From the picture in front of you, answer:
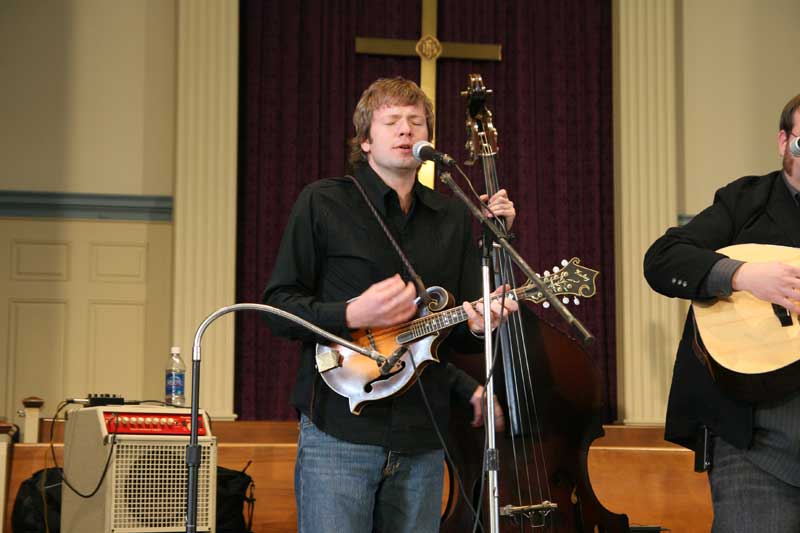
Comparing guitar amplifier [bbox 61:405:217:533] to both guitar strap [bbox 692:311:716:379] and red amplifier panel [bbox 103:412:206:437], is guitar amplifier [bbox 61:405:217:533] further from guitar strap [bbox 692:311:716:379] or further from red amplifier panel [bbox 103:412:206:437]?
guitar strap [bbox 692:311:716:379]

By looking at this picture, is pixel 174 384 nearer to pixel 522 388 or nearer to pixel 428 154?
pixel 522 388

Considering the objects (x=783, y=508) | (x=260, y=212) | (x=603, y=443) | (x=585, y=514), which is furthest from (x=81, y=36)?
(x=783, y=508)

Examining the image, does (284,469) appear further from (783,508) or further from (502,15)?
(502,15)

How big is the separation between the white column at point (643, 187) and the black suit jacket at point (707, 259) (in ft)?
11.4

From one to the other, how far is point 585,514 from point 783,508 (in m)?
0.96

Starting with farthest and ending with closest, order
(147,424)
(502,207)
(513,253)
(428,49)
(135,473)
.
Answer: (428,49) < (147,424) < (135,473) < (502,207) < (513,253)

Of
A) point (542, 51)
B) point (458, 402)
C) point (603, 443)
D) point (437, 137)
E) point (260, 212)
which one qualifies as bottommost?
point (603, 443)

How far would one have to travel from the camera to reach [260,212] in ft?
20.6

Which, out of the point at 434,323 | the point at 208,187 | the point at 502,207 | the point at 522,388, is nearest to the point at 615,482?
the point at 522,388

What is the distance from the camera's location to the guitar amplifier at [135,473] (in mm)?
3541

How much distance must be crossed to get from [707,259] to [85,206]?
14.8 feet

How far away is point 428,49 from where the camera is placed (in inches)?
249

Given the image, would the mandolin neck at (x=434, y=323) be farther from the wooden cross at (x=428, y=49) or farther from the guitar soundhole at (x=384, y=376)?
the wooden cross at (x=428, y=49)

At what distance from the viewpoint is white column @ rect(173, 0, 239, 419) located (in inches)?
233
